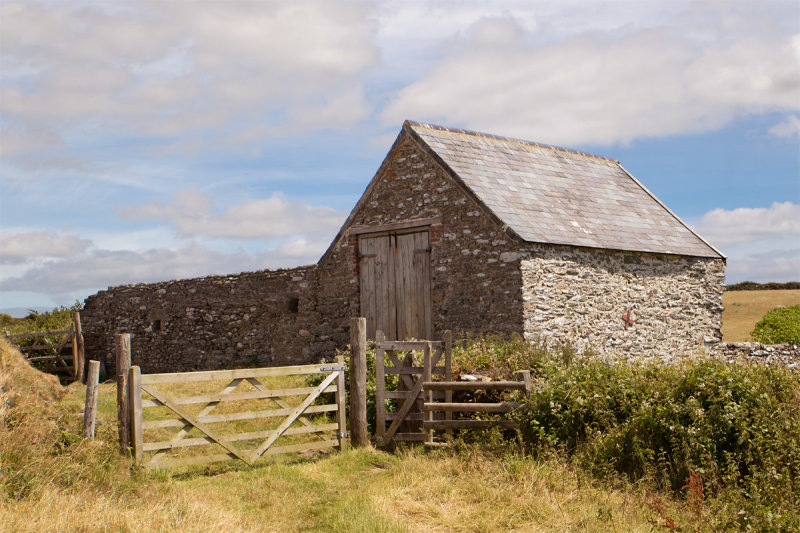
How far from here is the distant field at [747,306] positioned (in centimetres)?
2922

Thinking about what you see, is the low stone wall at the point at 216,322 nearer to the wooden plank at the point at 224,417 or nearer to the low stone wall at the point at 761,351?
the wooden plank at the point at 224,417

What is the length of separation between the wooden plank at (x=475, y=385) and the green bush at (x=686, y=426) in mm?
300

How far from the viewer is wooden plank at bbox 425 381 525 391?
29.1 feet

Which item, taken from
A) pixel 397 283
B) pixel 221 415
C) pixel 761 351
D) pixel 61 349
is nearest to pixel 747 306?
pixel 761 351

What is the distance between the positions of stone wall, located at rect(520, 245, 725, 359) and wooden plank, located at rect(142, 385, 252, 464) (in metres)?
6.55

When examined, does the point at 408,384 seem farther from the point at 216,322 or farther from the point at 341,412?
the point at 216,322

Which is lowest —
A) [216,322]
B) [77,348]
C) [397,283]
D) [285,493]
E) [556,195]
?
[285,493]

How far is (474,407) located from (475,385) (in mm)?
284

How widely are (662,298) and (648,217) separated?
2752 millimetres

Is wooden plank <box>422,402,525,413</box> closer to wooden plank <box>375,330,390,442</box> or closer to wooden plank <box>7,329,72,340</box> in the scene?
wooden plank <box>375,330,390,442</box>

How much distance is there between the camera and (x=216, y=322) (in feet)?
62.4

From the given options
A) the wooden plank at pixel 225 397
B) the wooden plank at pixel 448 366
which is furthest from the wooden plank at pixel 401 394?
the wooden plank at pixel 225 397

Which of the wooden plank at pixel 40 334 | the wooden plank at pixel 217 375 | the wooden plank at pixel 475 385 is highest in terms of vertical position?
the wooden plank at pixel 40 334

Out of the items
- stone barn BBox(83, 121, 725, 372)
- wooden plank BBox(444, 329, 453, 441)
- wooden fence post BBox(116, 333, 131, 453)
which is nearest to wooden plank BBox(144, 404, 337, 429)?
wooden fence post BBox(116, 333, 131, 453)
